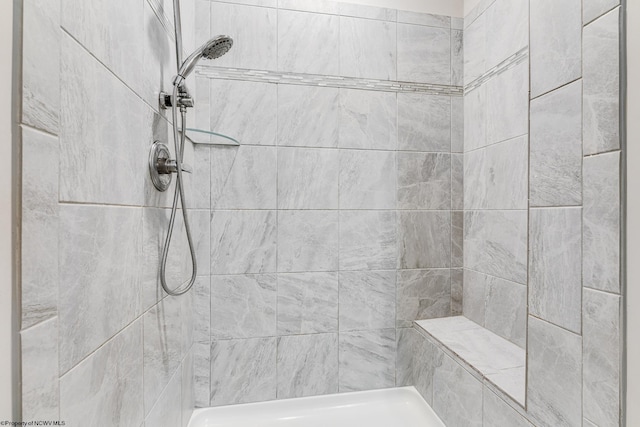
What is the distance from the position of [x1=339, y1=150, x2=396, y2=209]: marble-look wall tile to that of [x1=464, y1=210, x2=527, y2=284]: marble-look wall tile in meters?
0.46

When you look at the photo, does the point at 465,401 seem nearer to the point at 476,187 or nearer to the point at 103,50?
the point at 476,187

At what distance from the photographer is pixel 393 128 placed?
1.71 m

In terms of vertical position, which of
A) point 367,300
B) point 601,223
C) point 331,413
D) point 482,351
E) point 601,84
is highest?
point 601,84

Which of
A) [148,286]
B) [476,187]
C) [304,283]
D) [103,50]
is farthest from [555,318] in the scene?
[103,50]

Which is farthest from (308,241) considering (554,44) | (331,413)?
(554,44)

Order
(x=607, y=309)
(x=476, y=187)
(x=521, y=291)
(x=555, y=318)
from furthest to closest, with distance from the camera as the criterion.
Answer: (x=476, y=187)
(x=521, y=291)
(x=555, y=318)
(x=607, y=309)

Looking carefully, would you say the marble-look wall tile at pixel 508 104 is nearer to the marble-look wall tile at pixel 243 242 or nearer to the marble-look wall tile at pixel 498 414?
the marble-look wall tile at pixel 498 414

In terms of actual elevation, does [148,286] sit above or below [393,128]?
below

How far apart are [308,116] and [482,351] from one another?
1.37 metres

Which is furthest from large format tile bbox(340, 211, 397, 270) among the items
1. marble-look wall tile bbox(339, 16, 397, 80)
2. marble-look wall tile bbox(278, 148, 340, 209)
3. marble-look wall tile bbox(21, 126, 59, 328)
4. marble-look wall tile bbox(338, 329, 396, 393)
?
marble-look wall tile bbox(21, 126, 59, 328)

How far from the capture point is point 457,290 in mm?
1793

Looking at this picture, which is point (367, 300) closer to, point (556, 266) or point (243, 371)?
point (243, 371)

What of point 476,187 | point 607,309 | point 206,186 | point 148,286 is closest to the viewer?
point 607,309

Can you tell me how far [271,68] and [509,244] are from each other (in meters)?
1.44
